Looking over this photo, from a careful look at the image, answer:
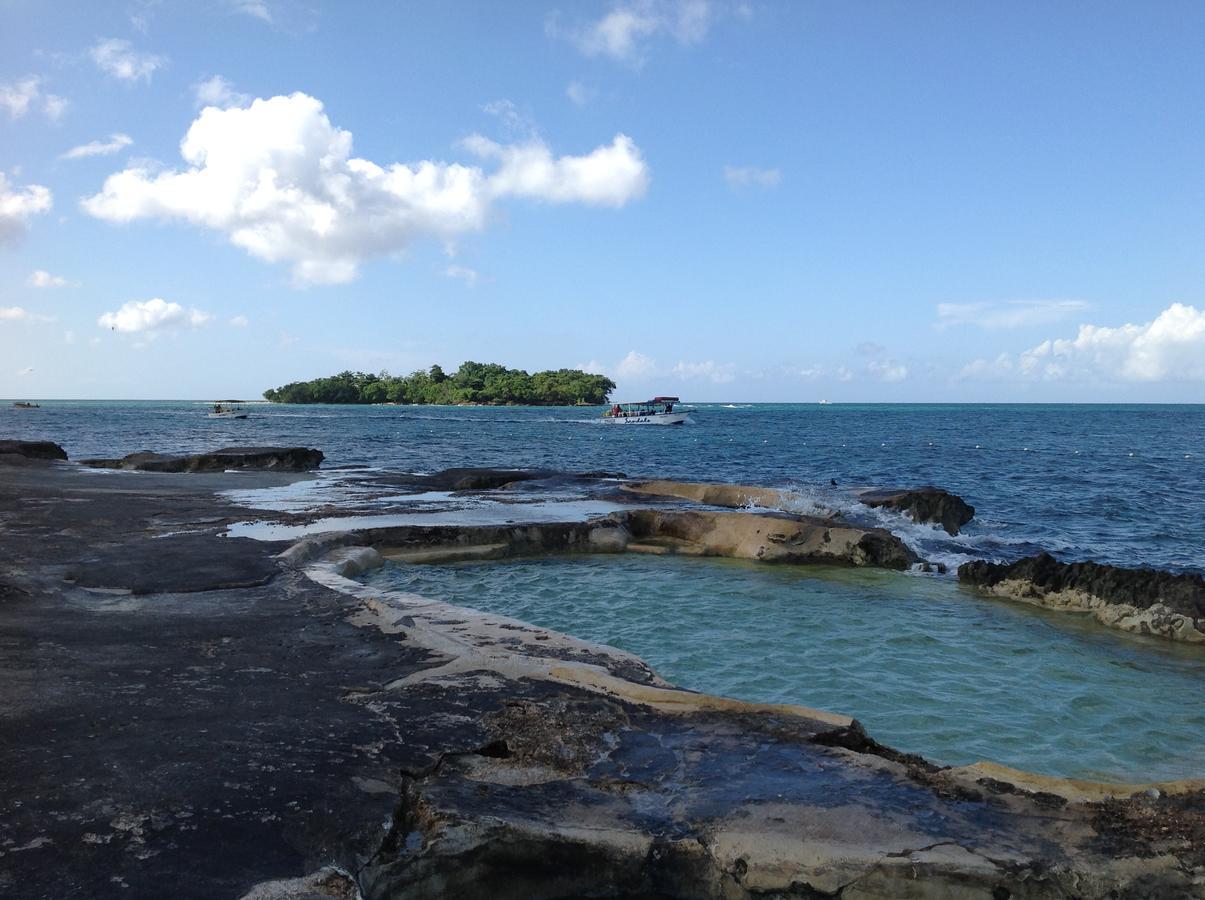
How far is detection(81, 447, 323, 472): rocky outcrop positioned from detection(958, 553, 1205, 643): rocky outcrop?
80.7 feet

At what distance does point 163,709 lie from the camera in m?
5.88

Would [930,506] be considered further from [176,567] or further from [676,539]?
[176,567]

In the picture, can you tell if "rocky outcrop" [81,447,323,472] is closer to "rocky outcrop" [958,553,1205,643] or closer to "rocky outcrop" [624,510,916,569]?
"rocky outcrop" [624,510,916,569]

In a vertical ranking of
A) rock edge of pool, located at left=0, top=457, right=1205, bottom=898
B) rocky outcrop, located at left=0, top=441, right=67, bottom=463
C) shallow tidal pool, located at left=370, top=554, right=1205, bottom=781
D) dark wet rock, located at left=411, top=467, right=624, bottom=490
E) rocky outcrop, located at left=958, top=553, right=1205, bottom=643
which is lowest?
shallow tidal pool, located at left=370, top=554, right=1205, bottom=781

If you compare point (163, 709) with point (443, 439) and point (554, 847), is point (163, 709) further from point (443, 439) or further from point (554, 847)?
point (443, 439)

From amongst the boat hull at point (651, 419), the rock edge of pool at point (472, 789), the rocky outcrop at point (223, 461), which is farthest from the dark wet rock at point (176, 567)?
the boat hull at point (651, 419)

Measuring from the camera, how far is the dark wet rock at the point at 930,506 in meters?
21.5

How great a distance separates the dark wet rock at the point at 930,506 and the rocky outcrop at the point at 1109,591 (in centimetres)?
656

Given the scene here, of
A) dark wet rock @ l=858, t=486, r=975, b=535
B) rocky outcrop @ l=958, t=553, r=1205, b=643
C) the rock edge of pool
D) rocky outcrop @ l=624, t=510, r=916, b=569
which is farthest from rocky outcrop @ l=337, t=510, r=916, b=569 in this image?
the rock edge of pool

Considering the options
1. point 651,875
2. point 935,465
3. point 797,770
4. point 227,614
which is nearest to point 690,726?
point 797,770

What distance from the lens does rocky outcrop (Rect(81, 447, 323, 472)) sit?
29203 mm

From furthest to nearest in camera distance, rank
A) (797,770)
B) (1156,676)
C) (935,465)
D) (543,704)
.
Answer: (935,465), (1156,676), (543,704), (797,770)

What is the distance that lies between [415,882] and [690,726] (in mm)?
2462

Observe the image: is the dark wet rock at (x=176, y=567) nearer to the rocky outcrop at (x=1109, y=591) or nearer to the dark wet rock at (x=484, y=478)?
the dark wet rock at (x=484, y=478)
